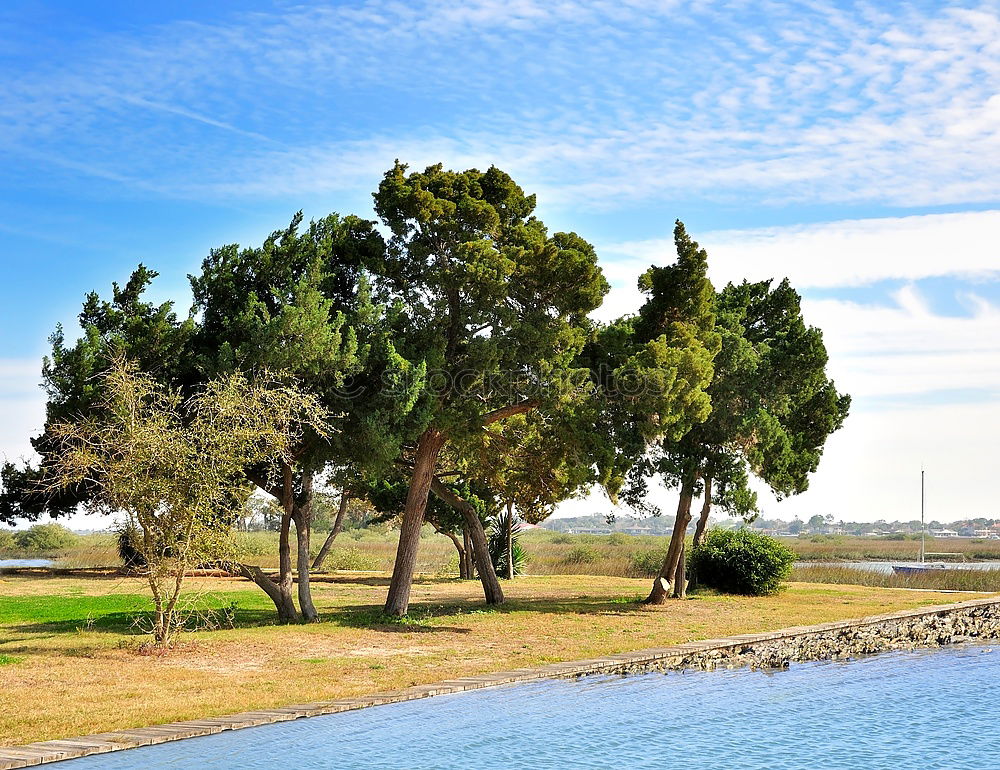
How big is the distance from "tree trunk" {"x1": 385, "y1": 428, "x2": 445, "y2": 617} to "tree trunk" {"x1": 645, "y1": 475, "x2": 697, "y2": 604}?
292 inches

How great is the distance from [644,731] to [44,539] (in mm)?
67824

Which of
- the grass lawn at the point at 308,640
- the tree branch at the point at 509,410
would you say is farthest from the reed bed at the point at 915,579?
the tree branch at the point at 509,410

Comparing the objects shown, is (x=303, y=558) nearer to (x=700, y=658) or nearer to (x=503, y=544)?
(x=700, y=658)

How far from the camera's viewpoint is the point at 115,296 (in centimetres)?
2036

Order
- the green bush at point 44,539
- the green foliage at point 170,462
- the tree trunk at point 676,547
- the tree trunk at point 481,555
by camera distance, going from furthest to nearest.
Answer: the green bush at point 44,539, the tree trunk at point 676,547, the tree trunk at point 481,555, the green foliage at point 170,462

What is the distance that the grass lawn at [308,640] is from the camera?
513 inches

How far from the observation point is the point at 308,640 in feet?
63.9

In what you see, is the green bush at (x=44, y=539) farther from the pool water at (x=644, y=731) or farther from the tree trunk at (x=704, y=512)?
the pool water at (x=644, y=731)

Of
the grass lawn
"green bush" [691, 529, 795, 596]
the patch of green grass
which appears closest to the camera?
the grass lawn

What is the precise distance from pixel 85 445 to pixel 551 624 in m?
10.8

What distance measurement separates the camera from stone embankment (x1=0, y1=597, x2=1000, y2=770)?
34.5ft

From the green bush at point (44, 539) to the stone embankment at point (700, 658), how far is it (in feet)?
203

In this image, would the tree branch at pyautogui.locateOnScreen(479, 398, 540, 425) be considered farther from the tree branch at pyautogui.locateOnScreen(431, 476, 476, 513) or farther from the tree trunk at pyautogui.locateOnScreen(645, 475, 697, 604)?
the tree trunk at pyautogui.locateOnScreen(645, 475, 697, 604)

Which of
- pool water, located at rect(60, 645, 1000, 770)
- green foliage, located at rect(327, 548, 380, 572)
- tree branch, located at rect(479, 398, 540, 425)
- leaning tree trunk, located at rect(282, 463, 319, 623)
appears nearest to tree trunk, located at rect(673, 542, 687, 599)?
tree branch, located at rect(479, 398, 540, 425)
